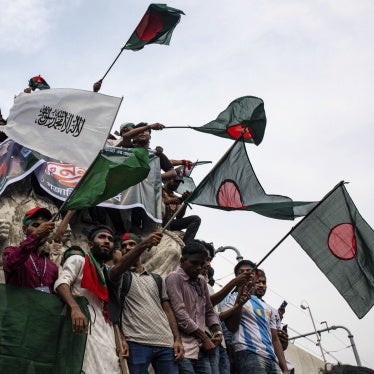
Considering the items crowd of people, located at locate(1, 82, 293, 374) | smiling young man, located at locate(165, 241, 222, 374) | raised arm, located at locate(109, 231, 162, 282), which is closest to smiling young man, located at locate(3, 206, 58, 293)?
crowd of people, located at locate(1, 82, 293, 374)

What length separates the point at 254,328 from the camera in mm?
6414

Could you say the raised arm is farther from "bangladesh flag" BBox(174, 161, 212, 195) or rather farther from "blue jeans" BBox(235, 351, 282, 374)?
"bangladesh flag" BBox(174, 161, 212, 195)

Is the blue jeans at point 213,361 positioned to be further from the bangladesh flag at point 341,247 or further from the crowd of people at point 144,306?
the bangladesh flag at point 341,247

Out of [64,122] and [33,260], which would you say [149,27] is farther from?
[33,260]

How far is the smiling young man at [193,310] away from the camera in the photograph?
17.8 feet

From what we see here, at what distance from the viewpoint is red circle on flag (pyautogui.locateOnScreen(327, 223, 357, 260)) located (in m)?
6.82

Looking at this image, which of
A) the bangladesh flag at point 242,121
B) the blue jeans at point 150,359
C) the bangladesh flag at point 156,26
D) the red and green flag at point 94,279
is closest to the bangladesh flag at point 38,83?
the bangladesh flag at point 156,26

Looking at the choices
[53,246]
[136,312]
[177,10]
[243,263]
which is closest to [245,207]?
[243,263]

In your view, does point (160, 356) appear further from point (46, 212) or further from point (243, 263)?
point (243, 263)

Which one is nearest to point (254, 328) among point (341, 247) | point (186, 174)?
point (341, 247)

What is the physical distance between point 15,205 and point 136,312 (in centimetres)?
303

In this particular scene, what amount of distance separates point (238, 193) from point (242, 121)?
1.14 meters

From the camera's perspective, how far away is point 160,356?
16.8ft

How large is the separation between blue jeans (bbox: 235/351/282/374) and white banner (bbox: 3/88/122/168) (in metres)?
Answer: 2.49
